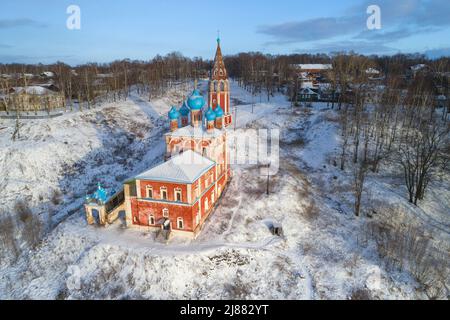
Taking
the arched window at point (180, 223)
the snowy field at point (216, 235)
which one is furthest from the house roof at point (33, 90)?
the arched window at point (180, 223)

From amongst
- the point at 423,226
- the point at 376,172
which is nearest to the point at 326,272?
the point at 423,226

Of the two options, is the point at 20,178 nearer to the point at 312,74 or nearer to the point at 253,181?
the point at 253,181

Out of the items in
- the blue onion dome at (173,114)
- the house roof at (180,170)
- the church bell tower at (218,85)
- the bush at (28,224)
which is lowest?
the bush at (28,224)

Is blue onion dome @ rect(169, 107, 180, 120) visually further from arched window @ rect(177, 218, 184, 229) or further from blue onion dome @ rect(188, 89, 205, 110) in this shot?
arched window @ rect(177, 218, 184, 229)

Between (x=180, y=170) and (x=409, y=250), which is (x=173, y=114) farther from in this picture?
(x=409, y=250)

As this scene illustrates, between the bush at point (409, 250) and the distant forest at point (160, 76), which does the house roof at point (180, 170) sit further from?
the distant forest at point (160, 76)

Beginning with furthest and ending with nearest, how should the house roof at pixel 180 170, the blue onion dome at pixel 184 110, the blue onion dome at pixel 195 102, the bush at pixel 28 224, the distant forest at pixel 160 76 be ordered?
the distant forest at pixel 160 76 → the blue onion dome at pixel 184 110 → the blue onion dome at pixel 195 102 → the bush at pixel 28 224 → the house roof at pixel 180 170

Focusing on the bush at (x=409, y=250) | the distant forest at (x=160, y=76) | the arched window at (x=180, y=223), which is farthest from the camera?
the distant forest at (x=160, y=76)

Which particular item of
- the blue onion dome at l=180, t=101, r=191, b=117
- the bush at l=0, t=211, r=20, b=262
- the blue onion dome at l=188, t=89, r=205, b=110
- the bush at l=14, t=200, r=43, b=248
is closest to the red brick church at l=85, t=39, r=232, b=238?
the blue onion dome at l=188, t=89, r=205, b=110
